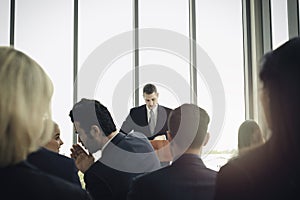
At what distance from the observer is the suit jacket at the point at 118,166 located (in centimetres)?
205

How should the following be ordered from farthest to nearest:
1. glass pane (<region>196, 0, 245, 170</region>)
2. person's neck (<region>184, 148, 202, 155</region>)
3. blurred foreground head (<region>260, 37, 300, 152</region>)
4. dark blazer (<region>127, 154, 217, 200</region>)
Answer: glass pane (<region>196, 0, 245, 170</region>), person's neck (<region>184, 148, 202, 155</region>), dark blazer (<region>127, 154, 217, 200</region>), blurred foreground head (<region>260, 37, 300, 152</region>)

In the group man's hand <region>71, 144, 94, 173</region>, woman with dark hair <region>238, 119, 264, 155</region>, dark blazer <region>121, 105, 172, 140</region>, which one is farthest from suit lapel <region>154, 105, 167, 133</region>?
man's hand <region>71, 144, 94, 173</region>

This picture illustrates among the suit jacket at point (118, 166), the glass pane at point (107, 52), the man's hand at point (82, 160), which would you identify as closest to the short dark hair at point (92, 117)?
the suit jacket at point (118, 166)

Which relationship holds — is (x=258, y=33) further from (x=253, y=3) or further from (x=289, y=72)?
(x=289, y=72)

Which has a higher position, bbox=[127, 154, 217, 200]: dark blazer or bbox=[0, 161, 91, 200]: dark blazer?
bbox=[0, 161, 91, 200]: dark blazer

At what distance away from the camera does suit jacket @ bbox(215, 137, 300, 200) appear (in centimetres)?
91

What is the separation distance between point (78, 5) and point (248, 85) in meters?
2.43

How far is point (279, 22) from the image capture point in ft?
15.9

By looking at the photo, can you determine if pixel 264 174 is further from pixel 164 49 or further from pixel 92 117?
pixel 164 49

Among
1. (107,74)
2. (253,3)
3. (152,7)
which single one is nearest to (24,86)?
(107,74)

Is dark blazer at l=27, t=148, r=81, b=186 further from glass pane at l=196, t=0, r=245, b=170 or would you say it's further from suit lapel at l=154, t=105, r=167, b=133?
glass pane at l=196, t=0, r=245, b=170

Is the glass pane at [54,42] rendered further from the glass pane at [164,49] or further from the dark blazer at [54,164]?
the dark blazer at [54,164]

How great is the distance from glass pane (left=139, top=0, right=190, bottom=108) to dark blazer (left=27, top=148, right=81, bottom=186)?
3.69 m

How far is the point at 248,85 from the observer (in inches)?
219
